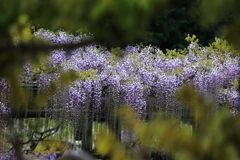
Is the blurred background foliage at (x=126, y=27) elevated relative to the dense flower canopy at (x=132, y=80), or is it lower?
lower

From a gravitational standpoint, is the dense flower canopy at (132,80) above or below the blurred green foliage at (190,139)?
above

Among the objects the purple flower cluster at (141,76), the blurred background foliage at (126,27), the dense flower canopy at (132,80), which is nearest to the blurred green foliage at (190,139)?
the blurred background foliage at (126,27)

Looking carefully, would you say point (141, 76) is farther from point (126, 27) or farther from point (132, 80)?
point (126, 27)

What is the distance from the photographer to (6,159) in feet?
17.9

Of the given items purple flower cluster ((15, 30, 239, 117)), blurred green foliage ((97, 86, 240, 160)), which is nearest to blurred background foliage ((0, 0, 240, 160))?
blurred green foliage ((97, 86, 240, 160))

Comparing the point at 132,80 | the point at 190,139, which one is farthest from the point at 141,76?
the point at 190,139

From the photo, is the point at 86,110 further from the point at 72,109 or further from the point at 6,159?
the point at 6,159

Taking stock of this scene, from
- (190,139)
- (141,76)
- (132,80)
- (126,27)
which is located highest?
(141,76)

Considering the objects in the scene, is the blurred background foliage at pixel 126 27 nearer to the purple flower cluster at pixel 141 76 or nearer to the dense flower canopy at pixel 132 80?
the dense flower canopy at pixel 132 80

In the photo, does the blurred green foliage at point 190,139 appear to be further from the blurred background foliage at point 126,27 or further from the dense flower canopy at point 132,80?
the dense flower canopy at point 132,80

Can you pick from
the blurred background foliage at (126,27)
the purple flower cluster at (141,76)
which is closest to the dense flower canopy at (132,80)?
the purple flower cluster at (141,76)

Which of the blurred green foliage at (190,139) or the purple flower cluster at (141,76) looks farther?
the purple flower cluster at (141,76)

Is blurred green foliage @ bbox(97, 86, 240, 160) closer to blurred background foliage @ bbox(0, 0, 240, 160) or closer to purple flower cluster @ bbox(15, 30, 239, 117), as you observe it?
blurred background foliage @ bbox(0, 0, 240, 160)

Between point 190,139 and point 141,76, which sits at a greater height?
point 141,76
